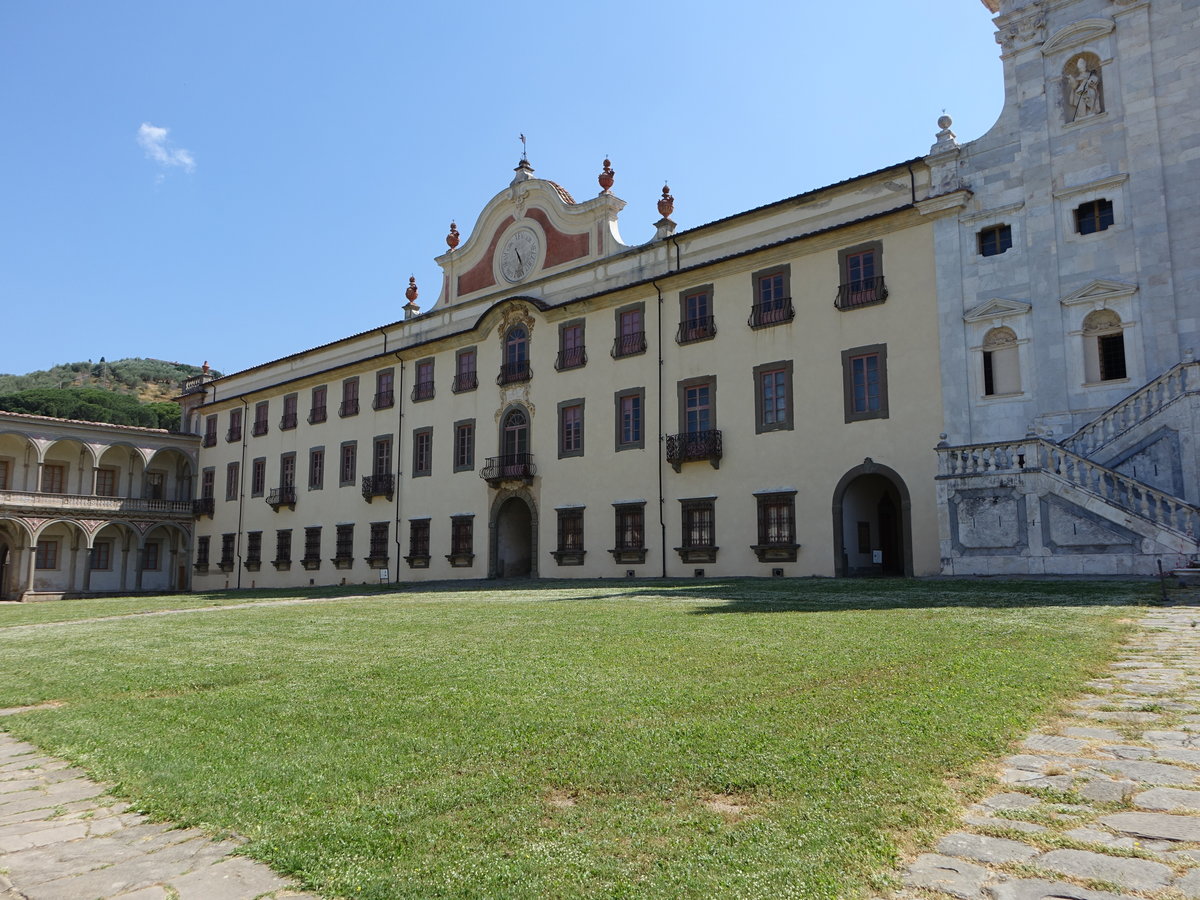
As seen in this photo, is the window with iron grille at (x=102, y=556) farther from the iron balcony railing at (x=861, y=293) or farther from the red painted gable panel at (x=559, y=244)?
the iron balcony railing at (x=861, y=293)

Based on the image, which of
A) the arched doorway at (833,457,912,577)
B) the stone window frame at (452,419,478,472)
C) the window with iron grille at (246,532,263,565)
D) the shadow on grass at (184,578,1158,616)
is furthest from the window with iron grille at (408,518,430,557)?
the arched doorway at (833,457,912,577)

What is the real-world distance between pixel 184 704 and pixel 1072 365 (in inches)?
821

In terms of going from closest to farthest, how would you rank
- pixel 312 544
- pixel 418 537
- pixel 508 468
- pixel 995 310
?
pixel 995 310, pixel 508 468, pixel 418 537, pixel 312 544

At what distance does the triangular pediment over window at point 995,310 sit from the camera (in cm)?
2211

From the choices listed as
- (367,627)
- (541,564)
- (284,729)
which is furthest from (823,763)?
(541,564)

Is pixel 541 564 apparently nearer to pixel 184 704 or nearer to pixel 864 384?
pixel 864 384

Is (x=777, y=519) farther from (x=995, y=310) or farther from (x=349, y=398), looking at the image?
(x=349, y=398)

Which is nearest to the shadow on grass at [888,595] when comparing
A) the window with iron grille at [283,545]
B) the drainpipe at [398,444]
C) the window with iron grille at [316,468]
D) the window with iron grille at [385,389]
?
the drainpipe at [398,444]

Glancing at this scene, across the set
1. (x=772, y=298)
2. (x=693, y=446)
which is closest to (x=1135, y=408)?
(x=772, y=298)

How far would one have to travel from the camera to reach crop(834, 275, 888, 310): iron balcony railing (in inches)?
965

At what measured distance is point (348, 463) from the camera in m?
40.6

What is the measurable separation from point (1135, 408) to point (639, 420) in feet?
48.7

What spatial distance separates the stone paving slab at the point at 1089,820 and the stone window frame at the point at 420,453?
32.8 meters

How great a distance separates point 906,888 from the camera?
313 centimetres
